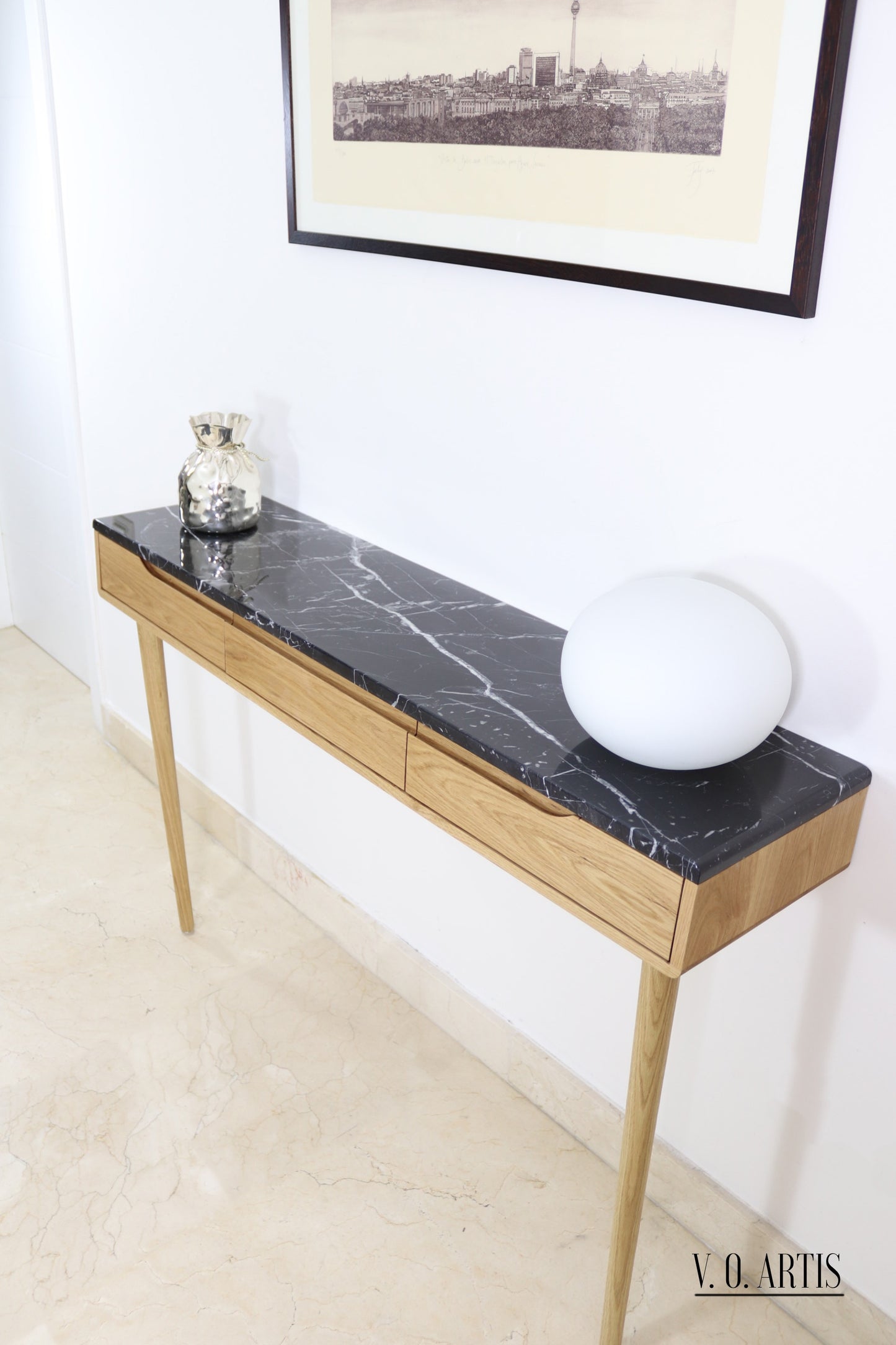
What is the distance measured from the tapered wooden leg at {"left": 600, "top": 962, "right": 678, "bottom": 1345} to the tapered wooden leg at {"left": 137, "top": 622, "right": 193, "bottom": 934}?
1.22m

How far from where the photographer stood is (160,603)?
1982 millimetres

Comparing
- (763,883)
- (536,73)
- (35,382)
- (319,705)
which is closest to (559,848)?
(763,883)

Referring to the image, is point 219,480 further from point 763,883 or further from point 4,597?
point 4,597

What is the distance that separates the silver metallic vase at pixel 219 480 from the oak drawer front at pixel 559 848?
0.75m

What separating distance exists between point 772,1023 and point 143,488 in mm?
1864

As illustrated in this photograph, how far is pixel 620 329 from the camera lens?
147 centimetres

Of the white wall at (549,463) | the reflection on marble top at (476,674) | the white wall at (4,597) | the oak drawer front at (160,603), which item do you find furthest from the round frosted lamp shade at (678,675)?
the white wall at (4,597)

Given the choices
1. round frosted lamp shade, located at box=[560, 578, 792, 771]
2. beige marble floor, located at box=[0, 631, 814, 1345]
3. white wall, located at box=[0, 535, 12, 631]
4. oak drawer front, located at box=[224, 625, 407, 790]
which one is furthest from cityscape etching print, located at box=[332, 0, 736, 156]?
white wall, located at box=[0, 535, 12, 631]

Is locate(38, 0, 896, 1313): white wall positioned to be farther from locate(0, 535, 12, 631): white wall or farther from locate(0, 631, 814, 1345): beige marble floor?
locate(0, 535, 12, 631): white wall

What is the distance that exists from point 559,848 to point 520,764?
0.36ft

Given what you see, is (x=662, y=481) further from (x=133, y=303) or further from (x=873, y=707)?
(x=133, y=303)

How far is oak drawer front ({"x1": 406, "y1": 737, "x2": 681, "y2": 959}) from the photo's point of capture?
1189 millimetres

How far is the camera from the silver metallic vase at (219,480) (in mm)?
1991

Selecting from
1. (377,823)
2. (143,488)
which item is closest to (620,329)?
A: (377,823)
